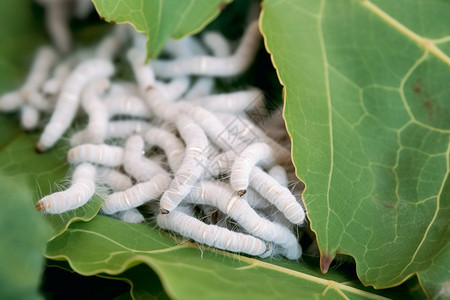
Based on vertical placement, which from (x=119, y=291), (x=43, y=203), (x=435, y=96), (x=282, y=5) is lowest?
(x=119, y=291)

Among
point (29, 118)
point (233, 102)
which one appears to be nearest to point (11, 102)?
point (29, 118)

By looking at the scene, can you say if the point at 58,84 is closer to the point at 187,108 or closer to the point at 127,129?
the point at 127,129

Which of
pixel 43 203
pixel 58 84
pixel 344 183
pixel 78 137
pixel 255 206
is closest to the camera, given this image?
pixel 43 203

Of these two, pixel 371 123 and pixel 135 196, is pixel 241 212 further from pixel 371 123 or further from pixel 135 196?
pixel 371 123

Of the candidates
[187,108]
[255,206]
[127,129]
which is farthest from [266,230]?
[127,129]

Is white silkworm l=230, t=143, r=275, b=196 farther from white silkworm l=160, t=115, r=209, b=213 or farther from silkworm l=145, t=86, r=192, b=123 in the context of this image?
silkworm l=145, t=86, r=192, b=123

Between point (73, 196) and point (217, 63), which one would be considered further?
point (217, 63)

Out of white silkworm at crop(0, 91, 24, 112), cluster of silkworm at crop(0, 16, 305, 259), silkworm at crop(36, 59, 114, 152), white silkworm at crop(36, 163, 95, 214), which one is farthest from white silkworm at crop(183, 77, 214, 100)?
white silkworm at crop(0, 91, 24, 112)

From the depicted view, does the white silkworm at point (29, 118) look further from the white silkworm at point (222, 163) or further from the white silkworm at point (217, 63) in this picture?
the white silkworm at point (222, 163)
